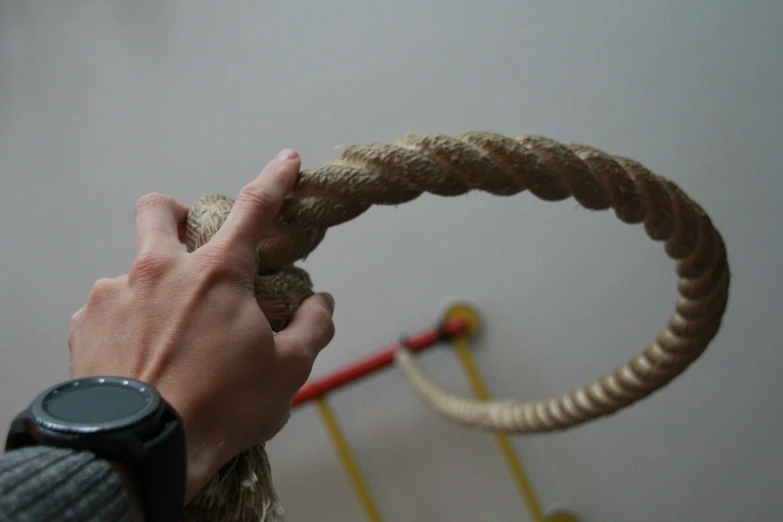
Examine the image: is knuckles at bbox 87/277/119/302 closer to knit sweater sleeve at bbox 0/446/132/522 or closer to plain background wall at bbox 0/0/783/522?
knit sweater sleeve at bbox 0/446/132/522

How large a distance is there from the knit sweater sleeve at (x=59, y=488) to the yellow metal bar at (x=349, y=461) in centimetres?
65

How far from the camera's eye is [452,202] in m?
0.82

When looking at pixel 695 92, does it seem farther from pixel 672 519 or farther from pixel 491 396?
pixel 672 519

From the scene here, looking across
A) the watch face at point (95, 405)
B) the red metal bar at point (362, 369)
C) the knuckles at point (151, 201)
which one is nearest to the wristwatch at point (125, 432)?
the watch face at point (95, 405)

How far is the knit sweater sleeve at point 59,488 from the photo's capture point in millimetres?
157

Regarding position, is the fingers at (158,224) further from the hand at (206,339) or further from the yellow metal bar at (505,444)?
the yellow metal bar at (505,444)

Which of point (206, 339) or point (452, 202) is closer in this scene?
point (206, 339)

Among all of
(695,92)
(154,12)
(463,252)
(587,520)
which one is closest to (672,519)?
(587,520)

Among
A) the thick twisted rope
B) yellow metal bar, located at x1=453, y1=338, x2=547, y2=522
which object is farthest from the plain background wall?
the thick twisted rope

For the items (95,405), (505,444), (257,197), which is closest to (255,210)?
(257,197)

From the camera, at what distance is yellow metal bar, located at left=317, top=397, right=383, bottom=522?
2.72 feet

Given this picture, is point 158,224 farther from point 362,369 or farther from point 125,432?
point 362,369

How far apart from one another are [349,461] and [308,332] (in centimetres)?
62

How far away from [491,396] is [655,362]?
0.46 m
